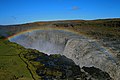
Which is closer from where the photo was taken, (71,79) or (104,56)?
(71,79)

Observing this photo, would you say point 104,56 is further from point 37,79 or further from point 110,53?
point 37,79

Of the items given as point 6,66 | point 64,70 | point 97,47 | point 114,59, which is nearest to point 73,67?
point 64,70

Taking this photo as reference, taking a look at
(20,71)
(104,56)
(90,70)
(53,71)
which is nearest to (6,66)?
(20,71)

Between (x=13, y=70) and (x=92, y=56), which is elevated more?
(x=92, y=56)

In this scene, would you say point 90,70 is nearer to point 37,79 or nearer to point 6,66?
point 37,79

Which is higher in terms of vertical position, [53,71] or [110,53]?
[110,53]

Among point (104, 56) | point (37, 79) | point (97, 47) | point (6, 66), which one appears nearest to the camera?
point (37, 79)

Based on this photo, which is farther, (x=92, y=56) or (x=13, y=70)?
(x=92, y=56)

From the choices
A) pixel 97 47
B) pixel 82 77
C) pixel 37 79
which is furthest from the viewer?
pixel 97 47

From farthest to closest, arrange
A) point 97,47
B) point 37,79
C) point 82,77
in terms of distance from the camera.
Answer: point 97,47, point 82,77, point 37,79
